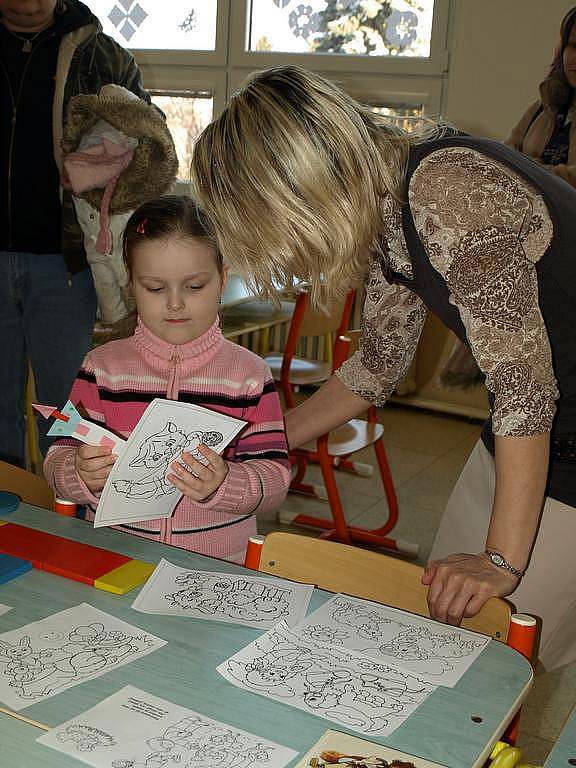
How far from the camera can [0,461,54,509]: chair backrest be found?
1.64 meters

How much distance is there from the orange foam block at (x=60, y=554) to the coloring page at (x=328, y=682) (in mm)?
274

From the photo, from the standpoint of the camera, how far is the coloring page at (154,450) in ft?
3.90

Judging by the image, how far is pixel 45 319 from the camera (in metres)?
2.48

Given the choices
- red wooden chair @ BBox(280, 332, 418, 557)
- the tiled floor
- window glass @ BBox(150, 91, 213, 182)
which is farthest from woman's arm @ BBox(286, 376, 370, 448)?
window glass @ BBox(150, 91, 213, 182)

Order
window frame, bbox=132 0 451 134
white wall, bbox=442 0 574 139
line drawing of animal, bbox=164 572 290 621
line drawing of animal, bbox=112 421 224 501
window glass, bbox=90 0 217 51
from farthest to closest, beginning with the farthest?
window glass, bbox=90 0 217 51, window frame, bbox=132 0 451 134, white wall, bbox=442 0 574 139, line drawing of animal, bbox=112 421 224 501, line drawing of animal, bbox=164 572 290 621

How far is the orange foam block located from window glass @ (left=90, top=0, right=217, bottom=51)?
13.7 feet

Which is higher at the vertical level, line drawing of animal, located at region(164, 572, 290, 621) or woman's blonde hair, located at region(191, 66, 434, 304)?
woman's blonde hair, located at region(191, 66, 434, 304)

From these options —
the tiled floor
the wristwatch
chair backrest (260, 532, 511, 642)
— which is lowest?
the tiled floor

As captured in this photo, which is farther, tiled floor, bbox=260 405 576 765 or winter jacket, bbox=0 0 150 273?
winter jacket, bbox=0 0 150 273

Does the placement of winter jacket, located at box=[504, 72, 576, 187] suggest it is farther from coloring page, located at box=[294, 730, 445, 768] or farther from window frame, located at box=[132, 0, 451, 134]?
coloring page, located at box=[294, 730, 445, 768]

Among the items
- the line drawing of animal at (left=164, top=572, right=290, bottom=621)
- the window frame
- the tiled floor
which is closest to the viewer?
the line drawing of animal at (left=164, top=572, right=290, bottom=621)

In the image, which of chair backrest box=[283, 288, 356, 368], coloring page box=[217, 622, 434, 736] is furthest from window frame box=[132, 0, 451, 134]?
coloring page box=[217, 622, 434, 736]

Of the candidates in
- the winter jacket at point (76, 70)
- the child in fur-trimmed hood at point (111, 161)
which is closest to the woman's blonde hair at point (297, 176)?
the child in fur-trimmed hood at point (111, 161)

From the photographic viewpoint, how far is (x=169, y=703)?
2.95 feet
